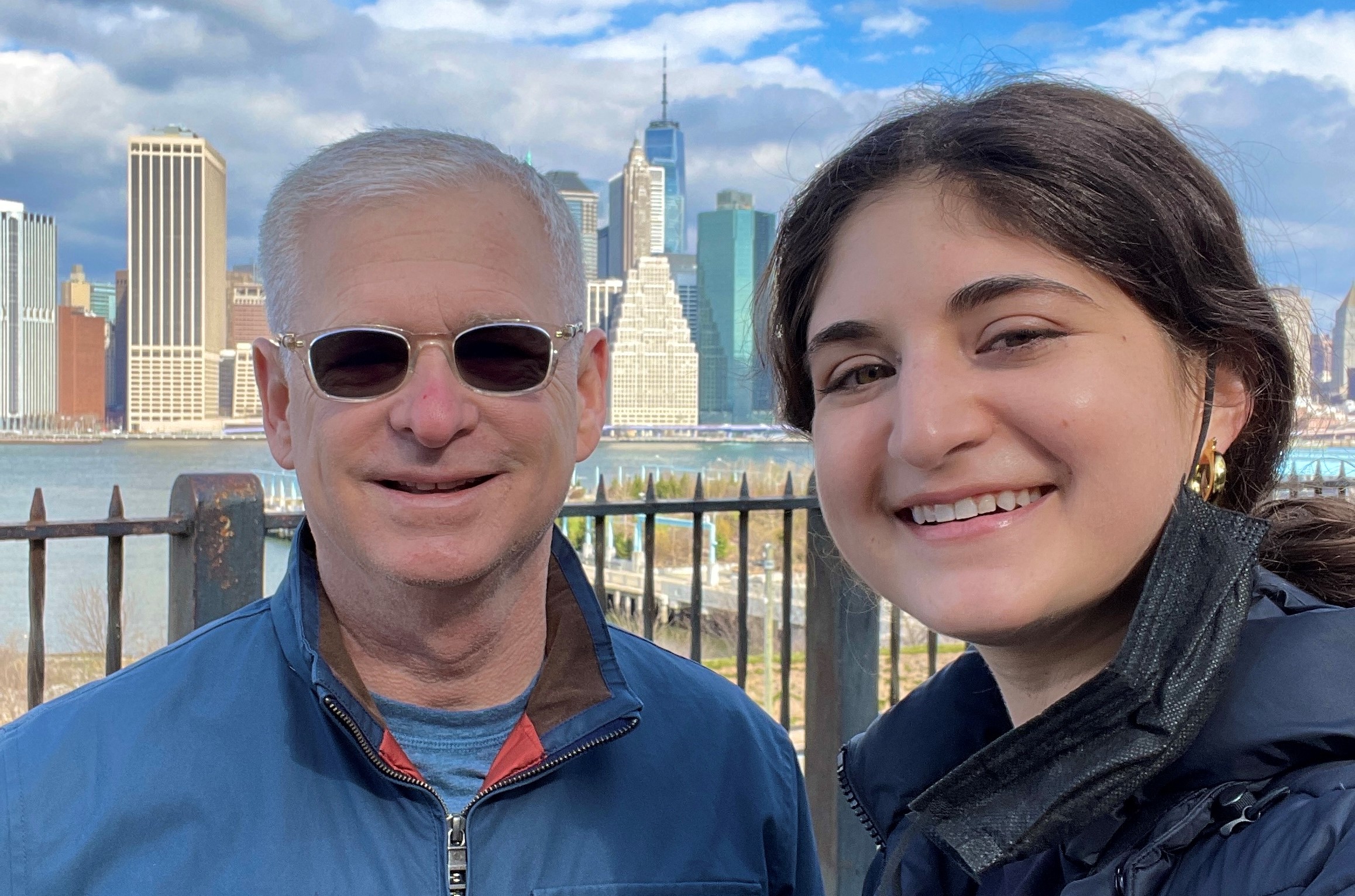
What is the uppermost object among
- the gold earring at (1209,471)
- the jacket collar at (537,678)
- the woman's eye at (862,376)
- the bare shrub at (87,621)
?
the woman's eye at (862,376)

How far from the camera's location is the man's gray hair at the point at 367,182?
1.56m

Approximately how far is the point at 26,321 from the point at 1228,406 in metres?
110

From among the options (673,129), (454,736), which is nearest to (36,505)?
(454,736)

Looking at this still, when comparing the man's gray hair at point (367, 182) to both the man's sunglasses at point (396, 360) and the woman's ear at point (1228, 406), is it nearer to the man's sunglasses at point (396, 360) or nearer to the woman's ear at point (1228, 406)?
the man's sunglasses at point (396, 360)

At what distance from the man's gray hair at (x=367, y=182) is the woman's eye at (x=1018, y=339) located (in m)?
0.73

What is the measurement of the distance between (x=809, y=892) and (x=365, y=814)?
0.81 metres

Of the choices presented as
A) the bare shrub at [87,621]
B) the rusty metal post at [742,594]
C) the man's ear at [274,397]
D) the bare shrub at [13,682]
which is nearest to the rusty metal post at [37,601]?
the bare shrub at [13,682]

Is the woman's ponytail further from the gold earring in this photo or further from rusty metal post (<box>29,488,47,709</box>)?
rusty metal post (<box>29,488,47,709</box>)

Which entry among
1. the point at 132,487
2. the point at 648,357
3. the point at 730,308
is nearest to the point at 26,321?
Result: the point at 132,487

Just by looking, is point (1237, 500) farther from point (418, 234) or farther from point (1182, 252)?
point (418, 234)

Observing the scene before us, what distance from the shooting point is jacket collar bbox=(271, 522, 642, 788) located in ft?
4.65

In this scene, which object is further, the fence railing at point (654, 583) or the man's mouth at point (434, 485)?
the fence railing at point (654, 583)

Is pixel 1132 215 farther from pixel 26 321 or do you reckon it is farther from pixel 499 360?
pixel 26 321

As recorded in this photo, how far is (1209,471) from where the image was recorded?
127cm
